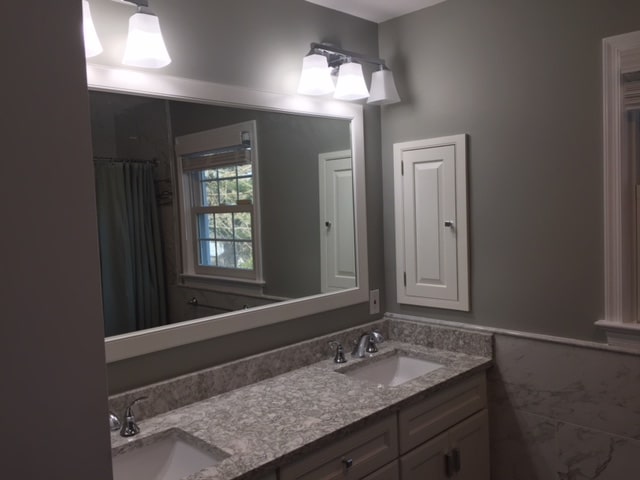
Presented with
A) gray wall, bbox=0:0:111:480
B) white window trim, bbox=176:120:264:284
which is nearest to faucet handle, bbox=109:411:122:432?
white window trim, bbox=176:120:264:284

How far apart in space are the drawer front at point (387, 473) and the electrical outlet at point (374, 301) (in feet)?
2.74

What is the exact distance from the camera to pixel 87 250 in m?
0.61

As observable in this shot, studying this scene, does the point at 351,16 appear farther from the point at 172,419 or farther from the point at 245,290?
the point at 172,419

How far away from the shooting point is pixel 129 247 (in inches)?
65.2

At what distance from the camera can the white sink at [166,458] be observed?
1.48 metres

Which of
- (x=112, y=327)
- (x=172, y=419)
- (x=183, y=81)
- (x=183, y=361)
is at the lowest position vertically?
(x=172, y=419)

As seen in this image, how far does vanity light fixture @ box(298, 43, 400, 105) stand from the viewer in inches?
82.7

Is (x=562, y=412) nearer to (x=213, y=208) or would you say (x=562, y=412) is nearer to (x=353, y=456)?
(x=353, y=456)


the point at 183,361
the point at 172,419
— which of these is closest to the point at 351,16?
the point at 183,361

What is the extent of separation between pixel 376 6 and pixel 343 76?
366 millimetres

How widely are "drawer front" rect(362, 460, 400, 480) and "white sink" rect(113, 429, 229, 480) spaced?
0.53 m

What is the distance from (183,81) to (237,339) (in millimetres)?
938

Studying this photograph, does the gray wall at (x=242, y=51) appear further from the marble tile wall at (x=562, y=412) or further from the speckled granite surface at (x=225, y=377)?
the marble tile wall at (x=562, y=412)

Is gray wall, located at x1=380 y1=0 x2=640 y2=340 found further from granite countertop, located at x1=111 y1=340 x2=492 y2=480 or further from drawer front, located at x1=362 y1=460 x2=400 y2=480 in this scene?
drawer front, located at x1=362 y1=460 x2=400 y2=480
